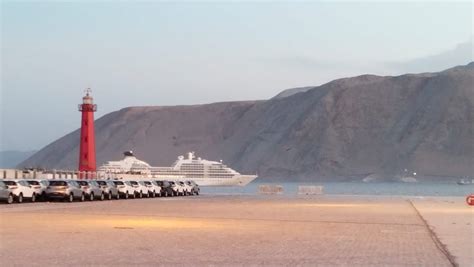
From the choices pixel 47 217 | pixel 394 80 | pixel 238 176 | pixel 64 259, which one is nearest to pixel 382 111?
pixel 394 80

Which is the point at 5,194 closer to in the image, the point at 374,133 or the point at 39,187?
the point at 39,187

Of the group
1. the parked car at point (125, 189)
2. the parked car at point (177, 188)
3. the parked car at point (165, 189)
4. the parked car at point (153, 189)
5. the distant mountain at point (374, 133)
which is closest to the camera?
the parked car at point (125, 189)

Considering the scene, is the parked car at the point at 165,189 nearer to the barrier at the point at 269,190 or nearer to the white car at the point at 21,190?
the barrier at the point at 269,190

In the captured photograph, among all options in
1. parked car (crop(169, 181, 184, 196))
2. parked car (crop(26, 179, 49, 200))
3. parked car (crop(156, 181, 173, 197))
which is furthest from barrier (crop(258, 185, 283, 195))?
parked car (crop(26, 179, 49, 200))

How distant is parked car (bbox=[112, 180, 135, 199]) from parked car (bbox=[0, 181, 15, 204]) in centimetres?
1245

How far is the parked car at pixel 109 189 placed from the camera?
4688cm

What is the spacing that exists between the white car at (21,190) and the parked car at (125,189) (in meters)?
10.2

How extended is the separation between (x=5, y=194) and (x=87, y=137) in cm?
4348

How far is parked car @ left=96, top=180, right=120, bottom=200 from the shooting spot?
1845 inches

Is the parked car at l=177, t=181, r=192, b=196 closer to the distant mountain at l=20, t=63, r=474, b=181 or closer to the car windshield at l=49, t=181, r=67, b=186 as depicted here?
the car windshield at l=49, t=181, r=67, b=186

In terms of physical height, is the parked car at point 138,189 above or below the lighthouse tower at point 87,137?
below

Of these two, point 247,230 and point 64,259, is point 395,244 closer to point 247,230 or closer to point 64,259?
point 247,230

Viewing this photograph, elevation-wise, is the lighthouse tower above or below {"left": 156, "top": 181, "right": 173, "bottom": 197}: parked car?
above

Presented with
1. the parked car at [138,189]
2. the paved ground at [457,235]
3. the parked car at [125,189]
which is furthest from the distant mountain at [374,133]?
the paved ground at [457,235]
